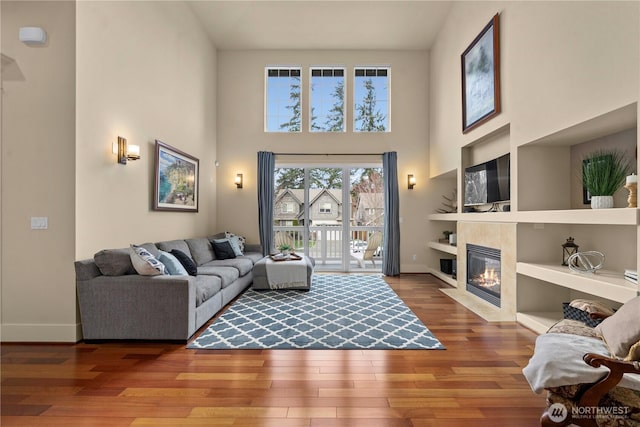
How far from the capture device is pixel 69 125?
9.65 feet

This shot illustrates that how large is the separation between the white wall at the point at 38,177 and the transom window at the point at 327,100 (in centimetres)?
443

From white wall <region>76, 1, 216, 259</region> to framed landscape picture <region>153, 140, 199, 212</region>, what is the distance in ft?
0.32

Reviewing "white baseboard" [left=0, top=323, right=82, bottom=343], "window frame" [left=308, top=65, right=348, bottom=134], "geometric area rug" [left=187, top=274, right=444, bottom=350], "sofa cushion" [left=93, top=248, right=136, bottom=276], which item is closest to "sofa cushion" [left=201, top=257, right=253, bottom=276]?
"geometric area rug" [left=187, top=274, right=444, bottom=350]

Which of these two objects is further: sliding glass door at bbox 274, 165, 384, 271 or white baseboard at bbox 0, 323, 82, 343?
sliding glass door at bbox 274, 165, 384, 271

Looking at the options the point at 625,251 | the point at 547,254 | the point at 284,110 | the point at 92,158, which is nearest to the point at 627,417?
the point at 625,251

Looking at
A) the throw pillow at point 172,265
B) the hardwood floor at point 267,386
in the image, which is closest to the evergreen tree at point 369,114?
Result: the throw pillow at point 172,265

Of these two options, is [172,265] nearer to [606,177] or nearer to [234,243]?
[234,243]

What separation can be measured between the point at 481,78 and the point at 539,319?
3.22 m

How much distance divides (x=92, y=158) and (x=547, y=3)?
481 cm

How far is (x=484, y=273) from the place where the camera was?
173 inches

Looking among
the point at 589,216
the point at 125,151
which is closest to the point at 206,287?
the point at 125,151

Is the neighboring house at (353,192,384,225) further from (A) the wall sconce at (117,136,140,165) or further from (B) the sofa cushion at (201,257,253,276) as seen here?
(A) the wall sconce at (117,136,140,165)

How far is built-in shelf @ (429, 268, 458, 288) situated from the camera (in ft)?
17.5

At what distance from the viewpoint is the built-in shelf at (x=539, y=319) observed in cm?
313
